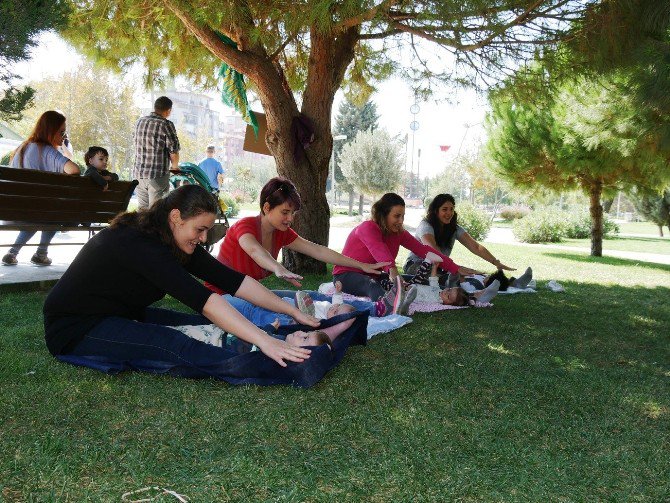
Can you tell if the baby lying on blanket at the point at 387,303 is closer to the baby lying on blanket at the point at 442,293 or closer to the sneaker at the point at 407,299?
the sneaker at the point at 407,299

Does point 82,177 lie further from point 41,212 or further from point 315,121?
point 315,121

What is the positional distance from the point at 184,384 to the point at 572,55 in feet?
16.2

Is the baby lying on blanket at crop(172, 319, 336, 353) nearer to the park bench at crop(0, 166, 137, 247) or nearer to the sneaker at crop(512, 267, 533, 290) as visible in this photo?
the park bench at crop(0, 166, 137, 247)

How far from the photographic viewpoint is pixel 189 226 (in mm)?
3039

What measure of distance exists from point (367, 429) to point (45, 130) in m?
5.49

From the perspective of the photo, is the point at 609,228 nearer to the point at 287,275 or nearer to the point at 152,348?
the point at 287,275

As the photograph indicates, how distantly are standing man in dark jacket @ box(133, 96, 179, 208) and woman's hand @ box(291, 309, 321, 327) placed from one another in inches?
177

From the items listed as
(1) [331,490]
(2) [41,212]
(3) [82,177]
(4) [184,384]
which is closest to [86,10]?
(3) [82,177]

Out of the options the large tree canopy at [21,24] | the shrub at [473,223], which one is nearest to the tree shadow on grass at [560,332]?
the large tree canopy at [21,24]

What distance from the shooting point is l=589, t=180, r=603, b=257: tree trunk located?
13.0 m

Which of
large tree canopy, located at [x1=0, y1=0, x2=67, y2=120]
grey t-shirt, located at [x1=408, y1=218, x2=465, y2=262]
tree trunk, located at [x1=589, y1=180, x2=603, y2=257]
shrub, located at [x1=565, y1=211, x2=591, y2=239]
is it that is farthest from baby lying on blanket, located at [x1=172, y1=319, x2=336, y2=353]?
shrub, located at [x1=565, y1=211, x2=591, y2=239]

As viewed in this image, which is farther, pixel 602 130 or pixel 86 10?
pixel 602 130

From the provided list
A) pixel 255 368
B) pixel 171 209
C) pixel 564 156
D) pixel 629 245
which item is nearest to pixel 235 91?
pixel 171 209

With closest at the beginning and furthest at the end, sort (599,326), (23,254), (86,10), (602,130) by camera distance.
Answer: (599,326)
(86,10)
(23,254)
(602,130)
